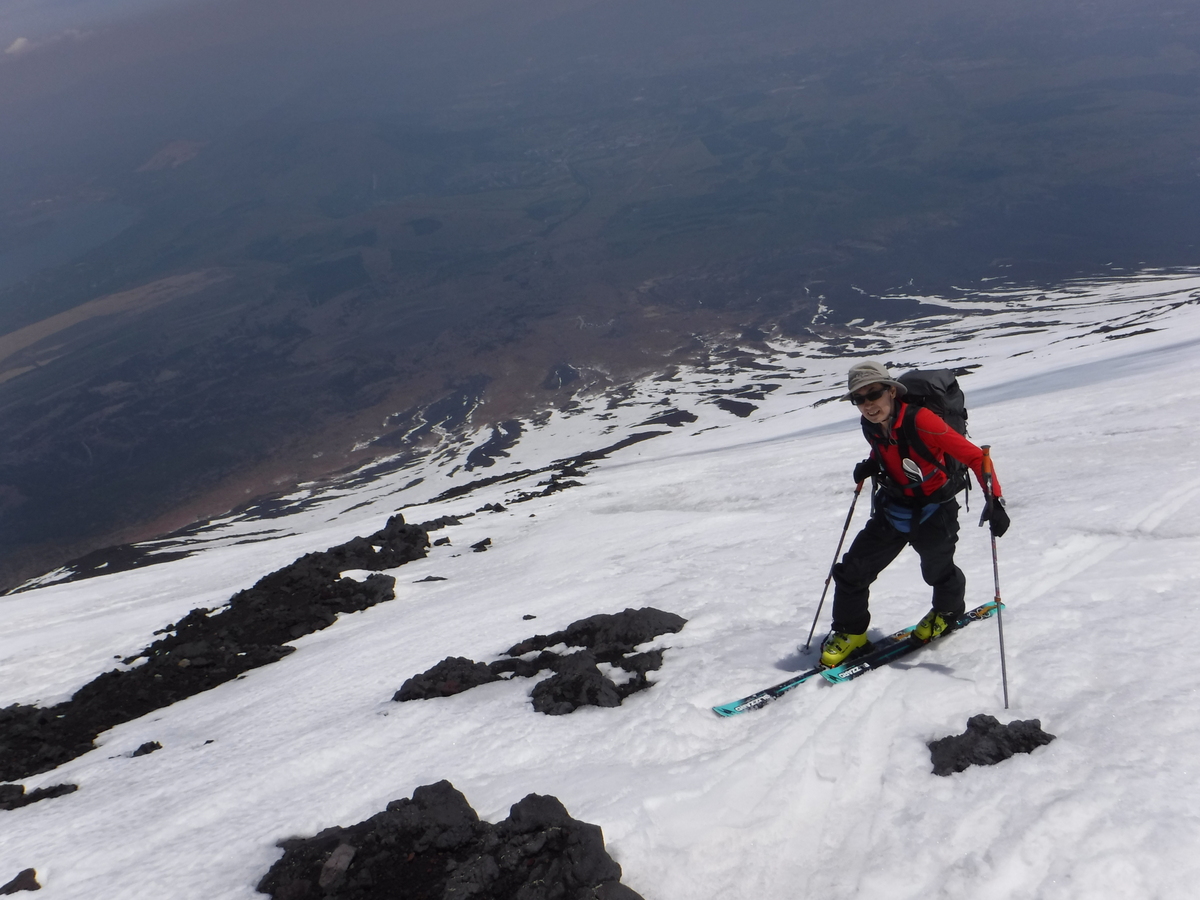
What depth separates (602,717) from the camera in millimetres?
6758

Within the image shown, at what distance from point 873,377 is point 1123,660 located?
2.83 metres

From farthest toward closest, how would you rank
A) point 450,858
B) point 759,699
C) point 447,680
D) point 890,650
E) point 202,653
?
point 202,653 < point 447,680 < point 890,650 < point 759,699 < point 450,858

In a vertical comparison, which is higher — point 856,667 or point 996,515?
point 996,515

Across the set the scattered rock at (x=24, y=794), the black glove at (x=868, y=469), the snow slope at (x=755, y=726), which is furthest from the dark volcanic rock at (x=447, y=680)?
the black glove at (x=868, y=469)

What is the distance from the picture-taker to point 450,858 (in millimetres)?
4957

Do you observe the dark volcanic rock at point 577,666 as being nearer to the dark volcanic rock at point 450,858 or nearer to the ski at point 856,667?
the ski at point 856,667

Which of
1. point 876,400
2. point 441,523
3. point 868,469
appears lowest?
point 441,523

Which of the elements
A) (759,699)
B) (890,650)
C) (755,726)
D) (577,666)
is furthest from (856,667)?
(577,666)

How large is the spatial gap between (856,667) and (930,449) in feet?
6.40

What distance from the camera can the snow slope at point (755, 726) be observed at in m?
4.50

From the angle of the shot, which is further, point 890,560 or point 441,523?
point 441,523

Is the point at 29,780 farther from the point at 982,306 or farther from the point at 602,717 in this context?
the point at 982,306

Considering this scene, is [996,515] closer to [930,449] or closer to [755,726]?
[930,449]

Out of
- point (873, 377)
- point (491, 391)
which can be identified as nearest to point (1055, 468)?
point (873, 377)
